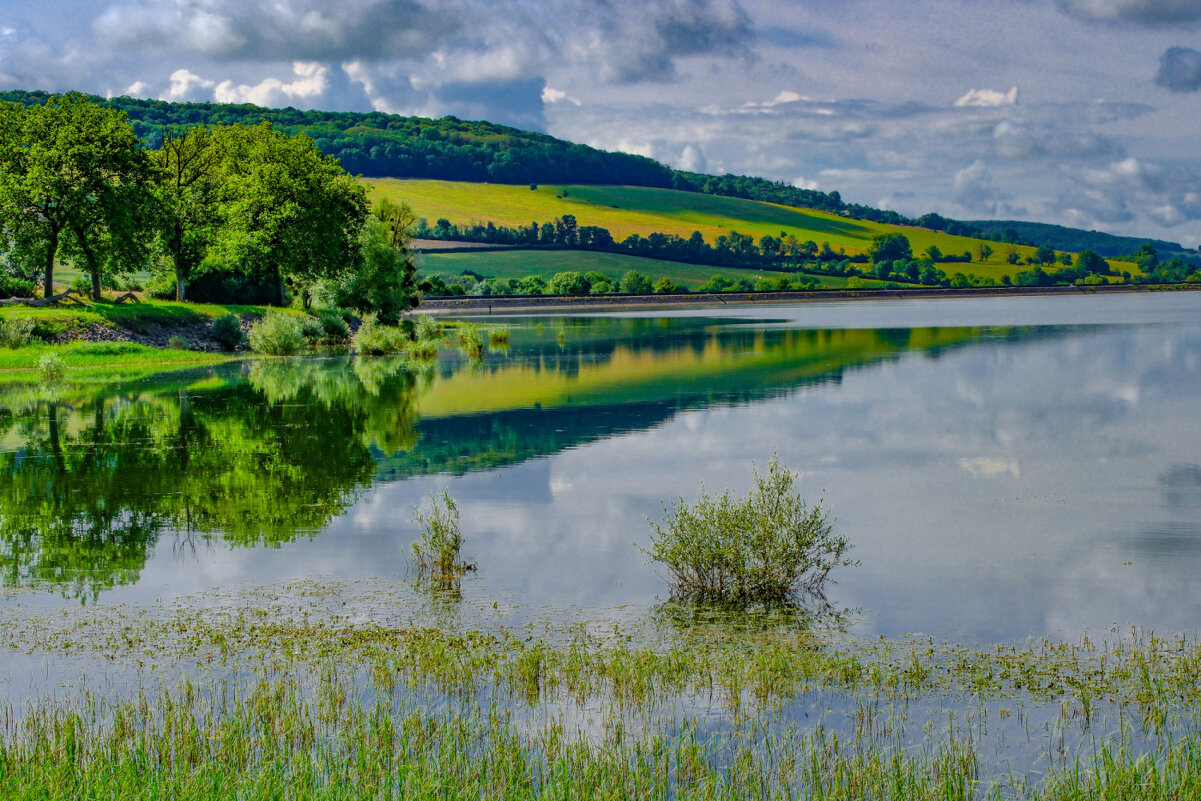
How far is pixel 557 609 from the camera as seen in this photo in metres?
13.3

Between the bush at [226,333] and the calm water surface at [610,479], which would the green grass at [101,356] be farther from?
the bush at [226,333]

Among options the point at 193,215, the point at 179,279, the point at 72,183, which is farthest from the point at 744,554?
the point at 193,215

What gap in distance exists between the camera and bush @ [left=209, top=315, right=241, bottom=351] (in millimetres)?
63906

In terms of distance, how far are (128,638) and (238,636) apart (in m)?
1.18

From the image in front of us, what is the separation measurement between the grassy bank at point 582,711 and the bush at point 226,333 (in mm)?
53411

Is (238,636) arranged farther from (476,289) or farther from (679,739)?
(476,289)

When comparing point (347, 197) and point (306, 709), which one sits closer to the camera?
point (306, 709)

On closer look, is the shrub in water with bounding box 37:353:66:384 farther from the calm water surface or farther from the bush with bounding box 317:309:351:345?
the bush with bounding box 317:309:351:345

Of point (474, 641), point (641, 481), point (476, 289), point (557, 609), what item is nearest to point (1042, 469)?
point (641, 481)

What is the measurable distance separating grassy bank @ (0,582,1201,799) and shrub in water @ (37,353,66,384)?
34924 mm

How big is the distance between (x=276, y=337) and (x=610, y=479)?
42236mm

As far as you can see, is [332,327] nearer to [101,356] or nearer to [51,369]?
[101,356]

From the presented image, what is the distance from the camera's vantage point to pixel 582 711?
10.0 meters

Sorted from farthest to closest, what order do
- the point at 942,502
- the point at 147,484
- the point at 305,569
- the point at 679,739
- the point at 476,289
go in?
the point at 476,289 < the point at 147,484 < the point at 942,502 < the point at 305,569 < the point at 679,739
